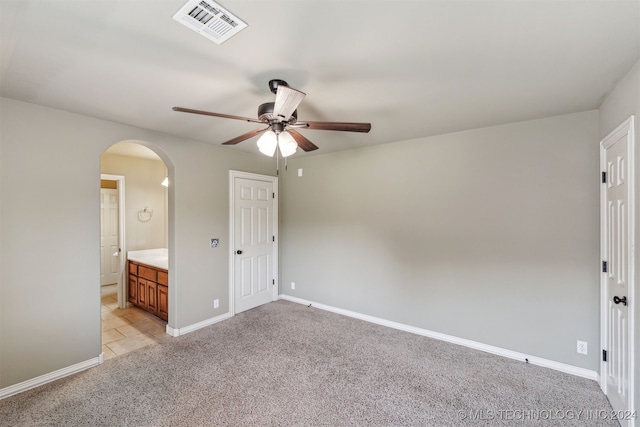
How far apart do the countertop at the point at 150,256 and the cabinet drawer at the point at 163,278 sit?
Result: 9.3 inches

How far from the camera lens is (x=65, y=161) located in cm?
249

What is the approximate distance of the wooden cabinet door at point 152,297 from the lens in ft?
12.4

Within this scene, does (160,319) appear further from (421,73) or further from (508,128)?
(508,128)

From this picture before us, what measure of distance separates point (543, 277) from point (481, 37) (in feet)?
7.89

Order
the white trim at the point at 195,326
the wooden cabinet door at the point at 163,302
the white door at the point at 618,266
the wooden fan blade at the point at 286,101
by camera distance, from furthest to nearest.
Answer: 1. the wooden cabinet door at the point at 163,302
2. the white trim at the point at 195,326
3. the white door at the point at 618,266
4. the wooden fan blade at the point at 286,101

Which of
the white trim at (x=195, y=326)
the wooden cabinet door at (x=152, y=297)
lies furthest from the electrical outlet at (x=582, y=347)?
the wooden cabinet door at (x=152, y=297)

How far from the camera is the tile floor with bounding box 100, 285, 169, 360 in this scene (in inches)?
120

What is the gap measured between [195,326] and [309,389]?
6.35 feet

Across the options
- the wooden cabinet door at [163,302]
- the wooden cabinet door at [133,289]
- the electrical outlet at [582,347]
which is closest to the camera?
the electrical outlet at [582,347]

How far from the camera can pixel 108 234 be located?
5.41m

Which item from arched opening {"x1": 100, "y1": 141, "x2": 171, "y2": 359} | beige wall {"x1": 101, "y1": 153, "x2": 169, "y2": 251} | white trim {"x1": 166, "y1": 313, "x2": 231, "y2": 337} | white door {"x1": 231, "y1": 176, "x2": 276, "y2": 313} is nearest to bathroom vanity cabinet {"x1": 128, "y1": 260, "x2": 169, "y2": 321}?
arched opening {"x1": 100, "y1": 141, "x2": 171, "y2": 359}

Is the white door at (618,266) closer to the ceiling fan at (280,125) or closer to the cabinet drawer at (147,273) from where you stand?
the ceiling fan at (280,125)

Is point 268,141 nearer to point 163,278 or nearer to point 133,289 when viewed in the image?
point 163,278

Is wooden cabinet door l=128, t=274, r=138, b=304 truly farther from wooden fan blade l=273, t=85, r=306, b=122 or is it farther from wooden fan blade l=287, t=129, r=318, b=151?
wooden fan blade l=273, t=85, r=306, b=122
